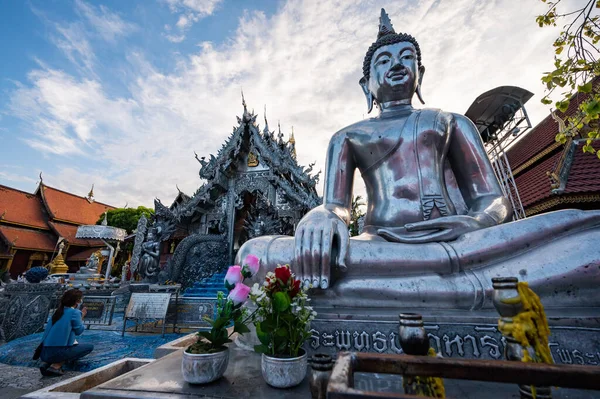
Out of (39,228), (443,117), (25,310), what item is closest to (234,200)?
(25,310)

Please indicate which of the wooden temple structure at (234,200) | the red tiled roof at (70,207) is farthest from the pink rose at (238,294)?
the red tiled roof at (70,207)

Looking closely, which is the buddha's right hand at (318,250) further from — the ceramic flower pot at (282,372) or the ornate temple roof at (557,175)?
the ornate temple roof at (557,175)

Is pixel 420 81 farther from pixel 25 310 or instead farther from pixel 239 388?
pixel 25 310

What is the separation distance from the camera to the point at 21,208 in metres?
15.4

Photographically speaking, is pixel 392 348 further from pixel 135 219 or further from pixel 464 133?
pixel 135 219

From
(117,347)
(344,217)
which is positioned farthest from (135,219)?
(344,217)

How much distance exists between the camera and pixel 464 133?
2.27m

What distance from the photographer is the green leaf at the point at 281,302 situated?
1103 mm

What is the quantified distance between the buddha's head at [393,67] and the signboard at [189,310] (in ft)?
12.5

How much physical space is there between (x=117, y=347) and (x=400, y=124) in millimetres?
4236

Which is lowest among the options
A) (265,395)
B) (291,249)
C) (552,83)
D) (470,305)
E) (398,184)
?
(265,395)

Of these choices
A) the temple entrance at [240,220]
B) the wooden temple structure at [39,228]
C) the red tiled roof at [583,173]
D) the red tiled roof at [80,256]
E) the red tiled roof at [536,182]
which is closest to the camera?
the red tiled roof at [583,173]

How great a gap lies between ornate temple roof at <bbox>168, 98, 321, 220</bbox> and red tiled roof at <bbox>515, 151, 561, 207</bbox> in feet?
15.3

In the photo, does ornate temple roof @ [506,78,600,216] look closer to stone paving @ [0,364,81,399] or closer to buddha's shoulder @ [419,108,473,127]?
buddha's shoulder @ [419,108,473,127]
